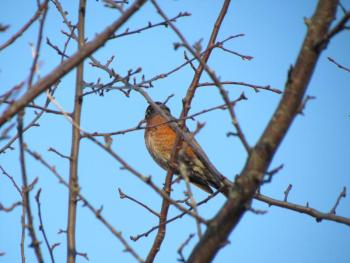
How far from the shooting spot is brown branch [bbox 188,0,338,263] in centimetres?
164

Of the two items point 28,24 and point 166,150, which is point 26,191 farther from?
point 166,150

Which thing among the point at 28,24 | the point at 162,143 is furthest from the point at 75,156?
the point at 162,143

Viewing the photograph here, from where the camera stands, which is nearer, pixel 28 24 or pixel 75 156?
pixel 28 24

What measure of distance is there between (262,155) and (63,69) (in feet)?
2.44

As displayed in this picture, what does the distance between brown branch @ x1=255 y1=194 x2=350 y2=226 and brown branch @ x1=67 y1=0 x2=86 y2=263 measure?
117 centimetres

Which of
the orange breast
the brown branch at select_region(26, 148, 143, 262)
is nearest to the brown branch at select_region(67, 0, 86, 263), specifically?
the brown branch at select_region(26, 148, 143, 262)

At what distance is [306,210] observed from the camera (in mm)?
2820

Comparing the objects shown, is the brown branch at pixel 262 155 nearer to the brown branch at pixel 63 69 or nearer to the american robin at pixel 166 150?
the brown branch at pixel 63 69

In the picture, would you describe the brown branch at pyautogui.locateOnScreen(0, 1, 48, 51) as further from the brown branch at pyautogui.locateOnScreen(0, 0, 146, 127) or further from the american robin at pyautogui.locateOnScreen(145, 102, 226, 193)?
the american robin at pyautogui.locateOnScreen(145, 102, 226, 193)

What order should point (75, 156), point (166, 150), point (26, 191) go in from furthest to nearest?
point (166, 150)
point (75, 156)
point (26, 191)

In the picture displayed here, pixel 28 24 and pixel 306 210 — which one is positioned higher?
pixel 306 210

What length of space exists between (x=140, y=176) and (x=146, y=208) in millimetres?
1473

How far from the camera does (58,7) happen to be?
340 cm

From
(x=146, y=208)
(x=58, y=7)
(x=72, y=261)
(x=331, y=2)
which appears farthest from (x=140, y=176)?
(x=58, y=7)
